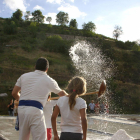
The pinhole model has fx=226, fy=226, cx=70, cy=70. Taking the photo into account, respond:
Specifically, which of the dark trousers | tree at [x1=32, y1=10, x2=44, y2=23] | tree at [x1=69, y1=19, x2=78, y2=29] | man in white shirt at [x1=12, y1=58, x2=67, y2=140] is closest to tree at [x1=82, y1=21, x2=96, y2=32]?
tree at [x1=69, y1=19, x2=78, y2=29]

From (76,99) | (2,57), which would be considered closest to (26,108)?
(76,99)

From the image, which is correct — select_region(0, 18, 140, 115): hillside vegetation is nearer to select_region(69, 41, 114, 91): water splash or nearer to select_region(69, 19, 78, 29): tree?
select_region(69, 41, 114, 91): water splash

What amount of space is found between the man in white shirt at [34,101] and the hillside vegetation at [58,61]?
24.3 m

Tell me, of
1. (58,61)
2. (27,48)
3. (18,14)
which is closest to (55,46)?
(27,48)

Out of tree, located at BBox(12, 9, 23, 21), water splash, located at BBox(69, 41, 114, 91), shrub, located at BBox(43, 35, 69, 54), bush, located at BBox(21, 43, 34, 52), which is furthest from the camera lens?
tree, located at BBox(12, 9, 23, 21)

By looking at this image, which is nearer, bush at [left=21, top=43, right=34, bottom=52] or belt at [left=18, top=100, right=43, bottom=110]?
belt at [left=18, top=100, right=43, bottom=110]

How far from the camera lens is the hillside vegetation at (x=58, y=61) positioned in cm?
3606

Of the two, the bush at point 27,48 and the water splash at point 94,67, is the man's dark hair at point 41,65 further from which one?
the bush at point 27,48

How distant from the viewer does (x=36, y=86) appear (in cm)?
353

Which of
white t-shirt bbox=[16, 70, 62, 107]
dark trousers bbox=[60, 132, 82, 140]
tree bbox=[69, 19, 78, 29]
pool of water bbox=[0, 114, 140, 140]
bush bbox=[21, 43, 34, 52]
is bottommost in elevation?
pool of water bbox=[0, 114, 140, 140]

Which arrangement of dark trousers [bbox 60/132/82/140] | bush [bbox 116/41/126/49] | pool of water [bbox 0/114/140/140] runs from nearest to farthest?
dark trousers [bbox 60/132/82/140] < pool of water [bbox 0/114/140/140] < bush [bbox 116/41/126/49]

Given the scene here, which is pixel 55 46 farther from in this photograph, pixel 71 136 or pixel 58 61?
pixel 71 136

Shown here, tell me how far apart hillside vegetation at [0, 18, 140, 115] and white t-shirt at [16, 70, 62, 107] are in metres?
24.3

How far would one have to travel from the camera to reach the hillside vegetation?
3606cm
